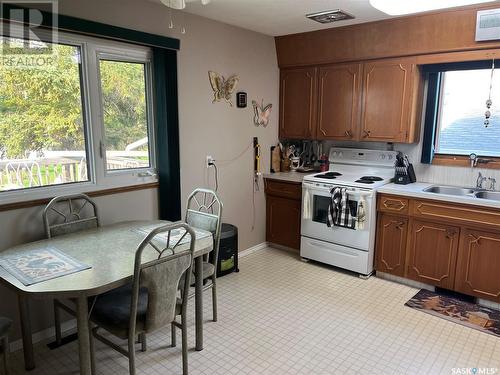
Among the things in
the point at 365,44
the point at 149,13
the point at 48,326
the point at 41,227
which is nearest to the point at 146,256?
the point at 41,227

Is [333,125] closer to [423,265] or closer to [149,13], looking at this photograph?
[423,265]

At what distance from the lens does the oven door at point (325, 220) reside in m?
3.35

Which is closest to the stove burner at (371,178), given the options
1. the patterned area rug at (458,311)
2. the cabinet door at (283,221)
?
the cabinet door at (283,221)

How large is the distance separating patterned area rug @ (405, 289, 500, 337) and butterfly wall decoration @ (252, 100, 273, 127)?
2.29 m

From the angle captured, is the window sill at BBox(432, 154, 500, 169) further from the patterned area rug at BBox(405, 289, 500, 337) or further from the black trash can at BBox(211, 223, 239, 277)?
the black trash can at BBox(211, 223, 239, 277)

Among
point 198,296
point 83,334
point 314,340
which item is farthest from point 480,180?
point 83,334

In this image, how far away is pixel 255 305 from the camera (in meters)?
3.02

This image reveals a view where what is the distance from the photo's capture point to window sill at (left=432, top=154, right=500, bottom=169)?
3.22m

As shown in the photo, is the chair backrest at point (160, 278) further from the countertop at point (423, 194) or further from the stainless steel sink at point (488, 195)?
the stainless steel sink at point (488, 195)

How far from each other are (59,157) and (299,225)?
8.01 feet

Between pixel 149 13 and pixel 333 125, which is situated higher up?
pixel 149 13

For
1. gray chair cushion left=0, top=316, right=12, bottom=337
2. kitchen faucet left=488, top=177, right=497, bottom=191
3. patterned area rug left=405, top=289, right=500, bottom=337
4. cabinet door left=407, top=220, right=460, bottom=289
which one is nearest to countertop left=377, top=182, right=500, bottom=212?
cabinet door left=407, top=220, right=460, bottom=289

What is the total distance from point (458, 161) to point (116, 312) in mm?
3138

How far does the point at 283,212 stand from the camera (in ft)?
13.7
